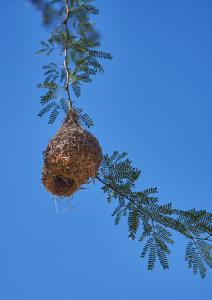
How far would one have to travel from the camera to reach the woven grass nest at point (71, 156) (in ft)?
16.1

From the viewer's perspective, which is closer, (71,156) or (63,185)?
(71,156)

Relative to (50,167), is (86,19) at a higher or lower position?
higher

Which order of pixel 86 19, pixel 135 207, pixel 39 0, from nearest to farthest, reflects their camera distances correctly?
pixel 39 0 < pixel 86 19 < pixel 135 207

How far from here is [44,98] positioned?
5.05 metres

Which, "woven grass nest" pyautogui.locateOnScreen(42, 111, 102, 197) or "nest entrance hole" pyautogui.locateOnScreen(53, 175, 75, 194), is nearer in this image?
"woven grass nest" pyautogui.locateOnScreen(42, 111, 102, 197)

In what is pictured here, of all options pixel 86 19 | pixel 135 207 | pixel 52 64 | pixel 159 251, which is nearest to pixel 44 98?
pixel 52 64

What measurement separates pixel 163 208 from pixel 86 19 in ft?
5.45

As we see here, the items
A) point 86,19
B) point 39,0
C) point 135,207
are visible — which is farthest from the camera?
point 135,207

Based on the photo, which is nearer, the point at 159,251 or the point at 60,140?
the point at 159,251

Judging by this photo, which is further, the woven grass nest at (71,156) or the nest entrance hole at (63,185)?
the nest entrance hole at (63,185)

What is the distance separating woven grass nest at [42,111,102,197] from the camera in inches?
193

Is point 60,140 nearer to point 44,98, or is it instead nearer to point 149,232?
point 44,98

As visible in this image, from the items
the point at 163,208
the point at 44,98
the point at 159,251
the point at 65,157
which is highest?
the point at 44,98

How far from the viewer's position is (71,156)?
490 cm
